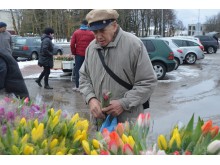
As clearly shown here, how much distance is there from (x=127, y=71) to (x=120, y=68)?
0.06 meters

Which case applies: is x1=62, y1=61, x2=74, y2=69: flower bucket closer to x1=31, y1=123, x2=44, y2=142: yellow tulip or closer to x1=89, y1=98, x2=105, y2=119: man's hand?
x1=89, y1=98, x2=105, y2=119: man's hand

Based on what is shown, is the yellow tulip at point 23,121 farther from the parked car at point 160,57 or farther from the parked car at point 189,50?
the parked car at point 189,50

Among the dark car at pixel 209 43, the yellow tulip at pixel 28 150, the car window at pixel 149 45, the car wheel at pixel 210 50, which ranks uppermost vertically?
the yellow tulip at pixel 28 150

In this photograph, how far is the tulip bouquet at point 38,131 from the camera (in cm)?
163

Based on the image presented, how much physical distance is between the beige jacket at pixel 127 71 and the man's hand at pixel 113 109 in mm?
42

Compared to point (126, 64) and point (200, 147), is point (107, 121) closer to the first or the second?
point (126, 64)

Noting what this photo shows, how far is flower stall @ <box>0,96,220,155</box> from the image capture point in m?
1.49

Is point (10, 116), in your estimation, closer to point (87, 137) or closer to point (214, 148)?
point (87, 137)

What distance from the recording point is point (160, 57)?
1262cm

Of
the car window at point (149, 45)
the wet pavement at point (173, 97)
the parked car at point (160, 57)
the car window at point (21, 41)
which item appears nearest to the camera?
the wet pavement at point (173, 97)

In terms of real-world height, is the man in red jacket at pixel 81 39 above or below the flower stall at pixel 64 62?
above

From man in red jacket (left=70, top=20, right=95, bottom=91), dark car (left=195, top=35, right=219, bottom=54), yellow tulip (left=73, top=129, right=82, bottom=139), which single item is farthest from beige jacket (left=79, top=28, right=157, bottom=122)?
dark car (left=195, top=35, right=219, bottom=54)

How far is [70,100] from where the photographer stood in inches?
344

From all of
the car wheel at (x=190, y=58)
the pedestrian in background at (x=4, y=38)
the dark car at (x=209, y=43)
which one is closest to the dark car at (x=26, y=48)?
the car wheel at (x=190, y=58)
